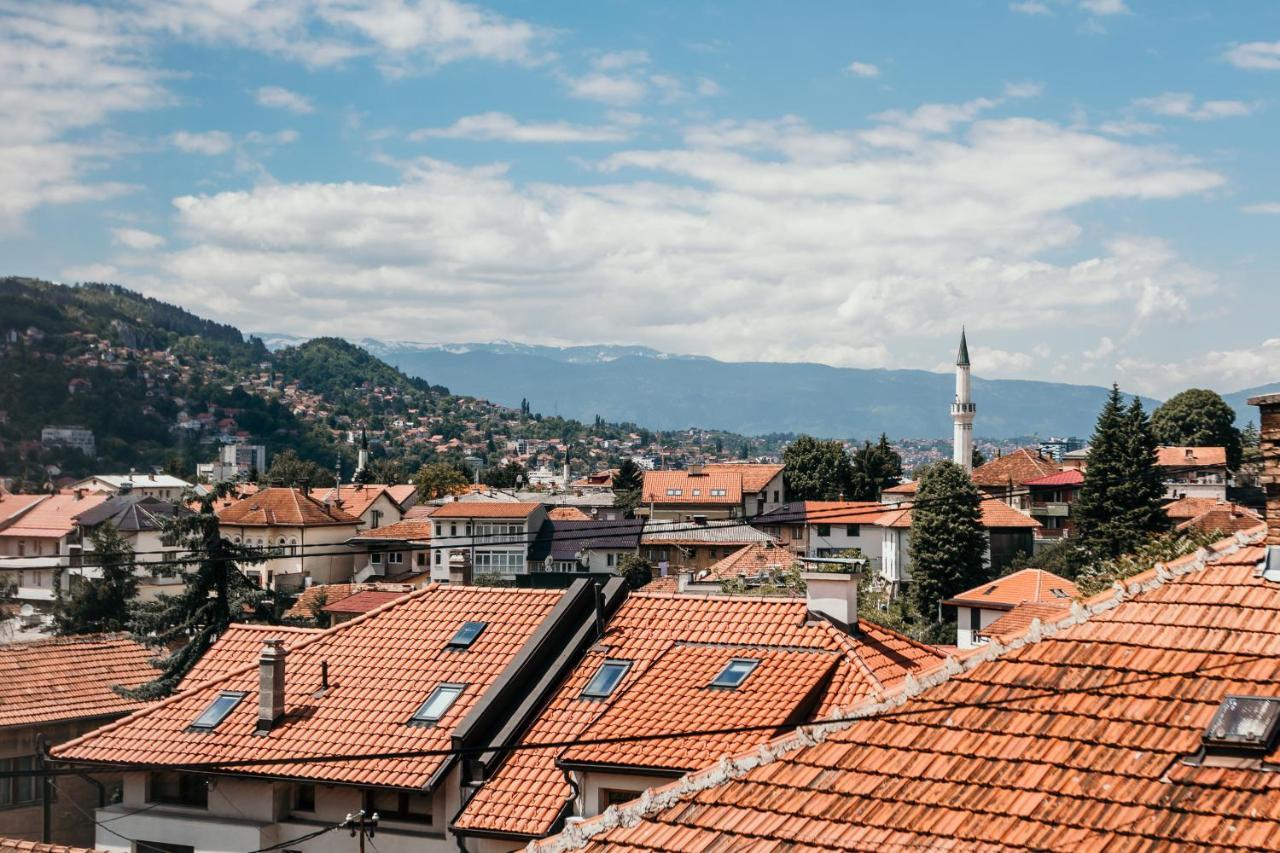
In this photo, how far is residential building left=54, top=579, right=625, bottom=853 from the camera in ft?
55.6

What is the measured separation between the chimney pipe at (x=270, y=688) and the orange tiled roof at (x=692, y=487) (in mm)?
75842

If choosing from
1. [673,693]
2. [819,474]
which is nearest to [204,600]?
[673,693]

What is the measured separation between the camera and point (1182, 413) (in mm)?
101625

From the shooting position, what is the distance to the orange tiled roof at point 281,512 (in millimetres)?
82875

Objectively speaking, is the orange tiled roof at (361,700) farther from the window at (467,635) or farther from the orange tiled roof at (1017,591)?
the orange tiled roof at (1017,591)

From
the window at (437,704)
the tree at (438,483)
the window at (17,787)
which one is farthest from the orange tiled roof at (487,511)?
the window at (437,704)

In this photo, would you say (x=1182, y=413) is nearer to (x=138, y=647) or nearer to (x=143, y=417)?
(x=138, y=647)

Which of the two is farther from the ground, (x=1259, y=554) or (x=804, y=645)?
(x=1259, y=554)

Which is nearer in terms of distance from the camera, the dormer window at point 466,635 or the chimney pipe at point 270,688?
the chimney pipe at point 270,688

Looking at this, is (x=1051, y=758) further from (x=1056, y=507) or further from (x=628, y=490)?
(x=628, y=490)

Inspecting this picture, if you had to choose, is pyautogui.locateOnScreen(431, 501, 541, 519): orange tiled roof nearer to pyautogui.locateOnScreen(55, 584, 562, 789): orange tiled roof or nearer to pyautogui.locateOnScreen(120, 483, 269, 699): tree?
pyautogui.locateOnScreen(120, 483, 269, 699): tree

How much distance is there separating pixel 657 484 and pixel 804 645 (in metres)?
79.1

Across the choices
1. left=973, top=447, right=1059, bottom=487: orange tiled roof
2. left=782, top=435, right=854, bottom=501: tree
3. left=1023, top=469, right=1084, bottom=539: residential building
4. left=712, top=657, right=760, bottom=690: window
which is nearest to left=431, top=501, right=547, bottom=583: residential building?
left=782, top=435, right=854, bottom=501: tree

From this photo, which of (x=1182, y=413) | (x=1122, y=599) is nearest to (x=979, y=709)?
(x=1122, y=599)
